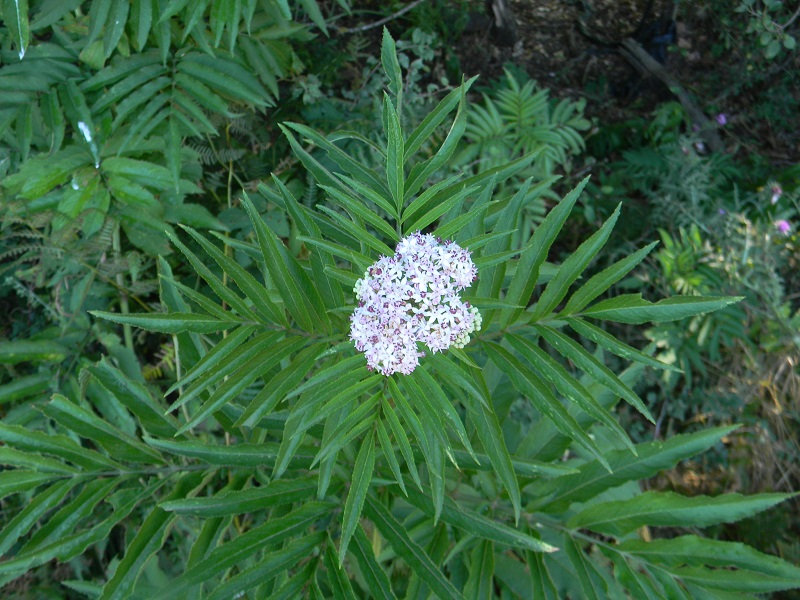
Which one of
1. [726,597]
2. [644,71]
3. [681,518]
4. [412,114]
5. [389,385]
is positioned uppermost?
[644,71]

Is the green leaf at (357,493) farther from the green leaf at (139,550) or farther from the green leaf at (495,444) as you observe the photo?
the green leaf at (139,550)

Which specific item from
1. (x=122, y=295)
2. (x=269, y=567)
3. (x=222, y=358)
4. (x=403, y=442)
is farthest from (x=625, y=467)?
(x=122, y=295)

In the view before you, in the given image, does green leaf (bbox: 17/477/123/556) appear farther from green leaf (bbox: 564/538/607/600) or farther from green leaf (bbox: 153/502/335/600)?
green leaf (bbox: 564/538/607/600)

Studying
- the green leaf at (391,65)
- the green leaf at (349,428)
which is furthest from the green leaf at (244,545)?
the green leaf at (391,65)

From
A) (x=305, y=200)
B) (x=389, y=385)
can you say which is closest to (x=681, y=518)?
(x=389, y=385)

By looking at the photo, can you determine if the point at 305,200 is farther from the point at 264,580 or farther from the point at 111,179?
the point at 264,580

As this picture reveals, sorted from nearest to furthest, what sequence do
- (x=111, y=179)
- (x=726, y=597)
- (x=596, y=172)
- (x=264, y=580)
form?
(x=264, y=580) < (x=726, y=597) < (x=111, y=179) < (x=596, y=172)
